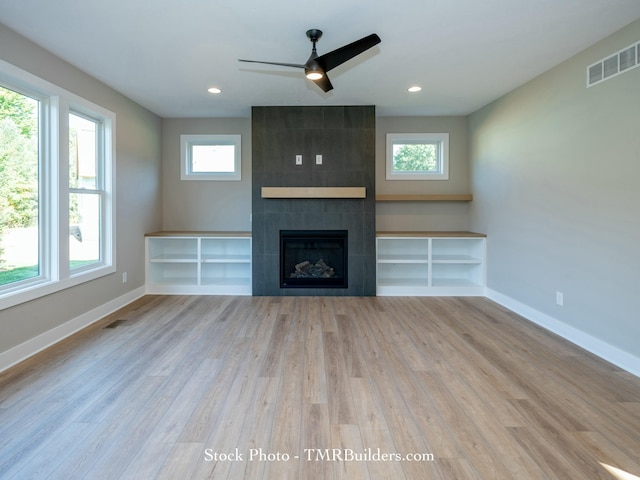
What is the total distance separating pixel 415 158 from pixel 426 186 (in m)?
0.49

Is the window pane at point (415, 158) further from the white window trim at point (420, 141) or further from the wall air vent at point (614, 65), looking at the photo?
the wall air vent at point (614, 65)

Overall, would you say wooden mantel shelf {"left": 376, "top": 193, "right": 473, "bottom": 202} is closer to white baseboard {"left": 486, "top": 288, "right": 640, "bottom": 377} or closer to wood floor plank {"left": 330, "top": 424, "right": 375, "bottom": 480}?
white baseboard {"left": 486, "top": 288, "right": 640, "bottom": 377}

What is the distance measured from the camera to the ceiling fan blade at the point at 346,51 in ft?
7.79

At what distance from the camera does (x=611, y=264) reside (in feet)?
8.57

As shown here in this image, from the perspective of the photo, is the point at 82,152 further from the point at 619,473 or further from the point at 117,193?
the point at 619,473

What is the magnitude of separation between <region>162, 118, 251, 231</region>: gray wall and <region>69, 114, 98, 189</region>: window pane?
1.49m

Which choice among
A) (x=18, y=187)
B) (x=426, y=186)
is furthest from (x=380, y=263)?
(x=18, y=187)

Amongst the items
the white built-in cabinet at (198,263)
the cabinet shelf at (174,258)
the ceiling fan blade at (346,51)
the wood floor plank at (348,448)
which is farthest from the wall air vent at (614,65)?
the cabinet shelf at (174,258)

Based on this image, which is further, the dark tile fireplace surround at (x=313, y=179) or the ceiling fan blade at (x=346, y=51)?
Answer: the dark tile fireplace surround at (x=313, y=179)

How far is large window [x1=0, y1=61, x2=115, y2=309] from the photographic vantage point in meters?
2.58

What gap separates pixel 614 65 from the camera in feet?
8.42

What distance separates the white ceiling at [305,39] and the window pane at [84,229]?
134cm

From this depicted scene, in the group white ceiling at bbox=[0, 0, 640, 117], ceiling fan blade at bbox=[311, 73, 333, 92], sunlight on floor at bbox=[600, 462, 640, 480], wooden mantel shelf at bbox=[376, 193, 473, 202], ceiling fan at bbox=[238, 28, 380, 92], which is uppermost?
white ceiling at bbox=[0, 0, 640, 117]

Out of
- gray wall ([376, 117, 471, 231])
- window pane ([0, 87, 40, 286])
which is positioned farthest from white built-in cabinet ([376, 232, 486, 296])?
window pane ([0, 87, 40, 286])
